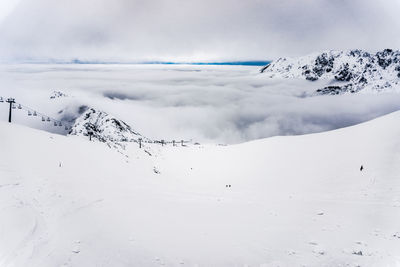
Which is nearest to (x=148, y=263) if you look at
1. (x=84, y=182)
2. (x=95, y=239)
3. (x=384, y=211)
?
(x=95, y=239)

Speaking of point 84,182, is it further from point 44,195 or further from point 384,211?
point 384,211

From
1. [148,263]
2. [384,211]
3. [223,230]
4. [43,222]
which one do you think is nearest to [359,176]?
[384,211]

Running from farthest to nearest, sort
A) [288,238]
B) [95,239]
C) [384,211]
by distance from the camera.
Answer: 1. [384,211]
2. [288,238]
3. [95,239]

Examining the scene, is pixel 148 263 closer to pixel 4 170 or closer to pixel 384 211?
pixel 4 170

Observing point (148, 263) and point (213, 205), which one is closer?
point (148, 263)

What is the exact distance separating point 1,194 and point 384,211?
14.4m

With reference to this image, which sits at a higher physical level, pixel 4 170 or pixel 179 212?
pixel 4 170

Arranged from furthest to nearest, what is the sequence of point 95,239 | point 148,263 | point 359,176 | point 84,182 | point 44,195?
point 359,176
point 84,182
point 44,195
point 95,239
point 148,263

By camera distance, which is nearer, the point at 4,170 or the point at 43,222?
the point at 43,222

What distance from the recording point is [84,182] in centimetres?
1234

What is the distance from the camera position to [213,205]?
1126 cm

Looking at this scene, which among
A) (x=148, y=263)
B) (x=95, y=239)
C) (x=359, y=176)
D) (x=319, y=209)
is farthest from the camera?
(x=359, y=176)

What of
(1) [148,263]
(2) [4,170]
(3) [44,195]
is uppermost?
(2) [4,170]

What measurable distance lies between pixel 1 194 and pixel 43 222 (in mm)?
2223
